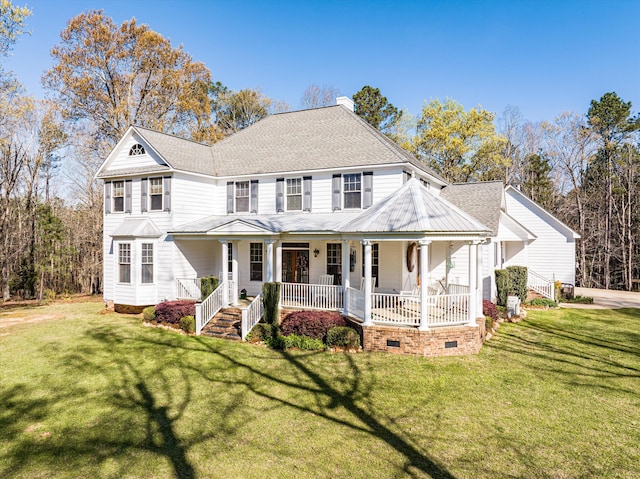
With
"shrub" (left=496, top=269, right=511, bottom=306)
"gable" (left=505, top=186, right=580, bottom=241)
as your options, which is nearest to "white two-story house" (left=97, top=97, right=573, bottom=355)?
"shrub" (left=496, top=269, right=511, bottom=306)

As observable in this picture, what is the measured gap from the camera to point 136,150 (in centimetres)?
1811

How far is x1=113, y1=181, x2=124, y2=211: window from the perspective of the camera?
730 inches

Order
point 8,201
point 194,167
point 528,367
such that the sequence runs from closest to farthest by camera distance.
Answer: point 528,367 → point 194,167 → point 8,201

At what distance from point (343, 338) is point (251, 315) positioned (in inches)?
145

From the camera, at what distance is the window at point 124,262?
17172 mm

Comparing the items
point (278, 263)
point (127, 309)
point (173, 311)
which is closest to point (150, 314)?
point (173, 311)

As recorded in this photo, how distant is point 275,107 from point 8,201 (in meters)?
24.6

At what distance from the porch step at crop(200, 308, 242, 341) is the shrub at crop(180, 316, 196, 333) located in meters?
0.39

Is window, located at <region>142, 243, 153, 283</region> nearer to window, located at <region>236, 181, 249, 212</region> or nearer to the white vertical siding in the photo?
window, located at <region>236, 181, 249, 212</region>

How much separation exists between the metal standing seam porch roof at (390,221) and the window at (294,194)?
542mm

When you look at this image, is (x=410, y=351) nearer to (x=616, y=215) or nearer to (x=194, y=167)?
(x=194, y=167)

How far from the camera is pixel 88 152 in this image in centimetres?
2777

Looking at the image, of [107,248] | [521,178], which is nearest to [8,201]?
[107,248]

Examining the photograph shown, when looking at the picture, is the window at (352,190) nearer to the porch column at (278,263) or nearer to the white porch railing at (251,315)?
the porch column at (278,263)
